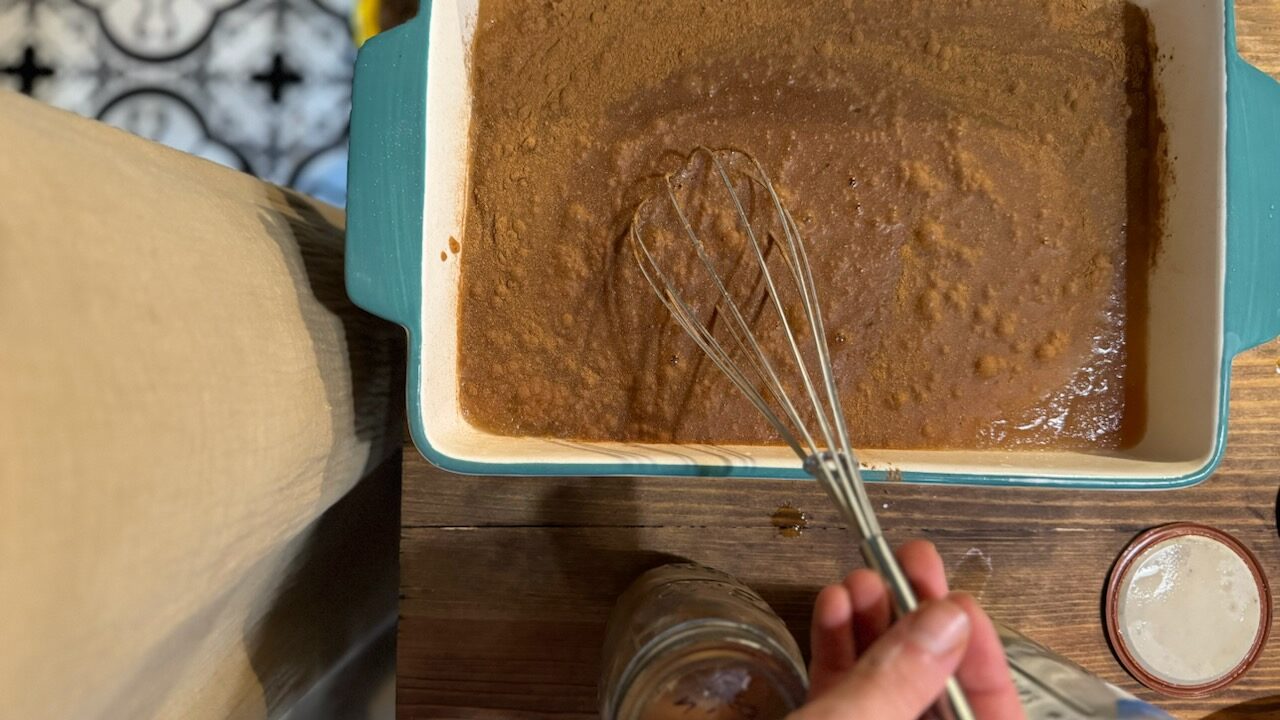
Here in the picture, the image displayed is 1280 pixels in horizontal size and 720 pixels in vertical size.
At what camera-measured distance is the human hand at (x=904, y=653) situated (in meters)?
0.32

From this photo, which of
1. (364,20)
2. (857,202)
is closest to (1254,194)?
(857,202)

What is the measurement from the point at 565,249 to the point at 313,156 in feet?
1.49

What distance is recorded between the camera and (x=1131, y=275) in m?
0.60

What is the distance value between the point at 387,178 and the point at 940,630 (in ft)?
1.36

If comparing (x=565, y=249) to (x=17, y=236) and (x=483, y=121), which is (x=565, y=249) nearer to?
(x=483, y=121)

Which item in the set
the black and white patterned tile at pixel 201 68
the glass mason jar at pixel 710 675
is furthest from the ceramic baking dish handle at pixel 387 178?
the black and white patterned tile at pixel 201 68

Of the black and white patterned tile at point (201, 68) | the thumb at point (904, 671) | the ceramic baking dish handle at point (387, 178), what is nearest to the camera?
the thumb at point (904, 671)

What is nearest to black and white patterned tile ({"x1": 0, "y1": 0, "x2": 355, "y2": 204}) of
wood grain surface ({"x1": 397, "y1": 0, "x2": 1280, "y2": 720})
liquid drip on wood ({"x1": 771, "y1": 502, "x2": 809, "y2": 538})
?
wood grain surface ({"x1": 397, "y1": 0, "x2": 1280, "y2": 720})

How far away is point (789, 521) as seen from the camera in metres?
0.60

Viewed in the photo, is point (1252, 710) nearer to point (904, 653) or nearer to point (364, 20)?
point (904, 653)

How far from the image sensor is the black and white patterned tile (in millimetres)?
886

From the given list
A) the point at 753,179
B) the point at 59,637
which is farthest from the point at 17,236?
the point at 753,179

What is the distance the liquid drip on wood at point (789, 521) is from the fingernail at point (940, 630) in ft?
0.84

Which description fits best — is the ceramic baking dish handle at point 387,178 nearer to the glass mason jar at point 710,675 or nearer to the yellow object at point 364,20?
the glass mason jar at point 710,675
